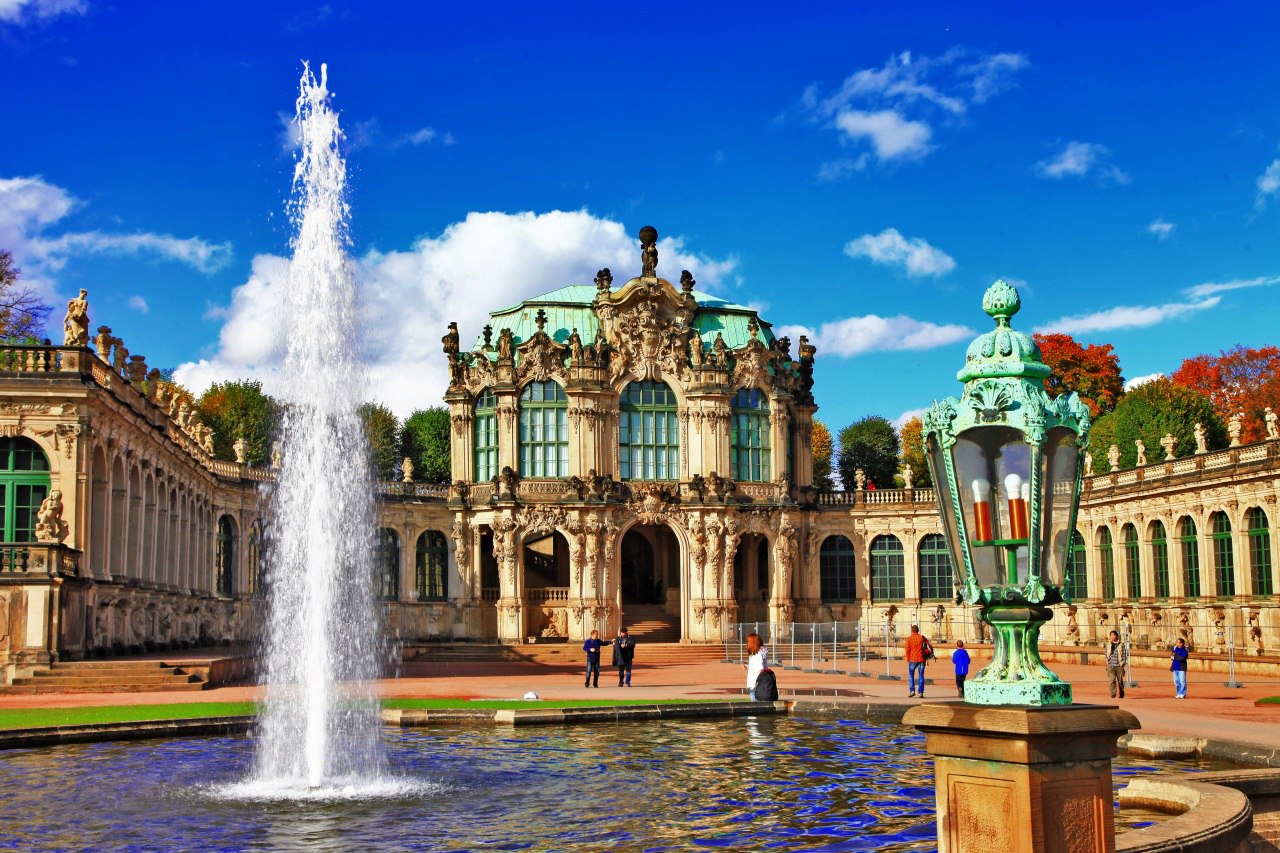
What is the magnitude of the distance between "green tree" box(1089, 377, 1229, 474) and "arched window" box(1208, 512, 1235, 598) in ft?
40.9

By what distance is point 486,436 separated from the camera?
61969 mm

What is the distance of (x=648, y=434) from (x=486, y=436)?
7480 millimetres

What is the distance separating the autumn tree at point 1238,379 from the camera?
73.2m

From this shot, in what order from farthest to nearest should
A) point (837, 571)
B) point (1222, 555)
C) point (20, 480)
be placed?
1. point (837, 571)
2. point (1222, 555)
3. point (20, 480)

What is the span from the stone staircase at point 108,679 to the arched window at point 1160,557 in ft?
122

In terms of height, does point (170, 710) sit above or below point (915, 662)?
below

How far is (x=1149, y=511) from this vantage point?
5388 cm

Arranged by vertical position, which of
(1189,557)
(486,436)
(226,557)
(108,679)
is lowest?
(108,679)

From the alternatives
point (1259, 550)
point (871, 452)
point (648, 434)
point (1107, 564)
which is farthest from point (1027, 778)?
point (871, 452)

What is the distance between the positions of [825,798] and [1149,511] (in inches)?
1634

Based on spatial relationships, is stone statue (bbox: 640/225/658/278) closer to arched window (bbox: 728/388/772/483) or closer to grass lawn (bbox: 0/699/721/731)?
arched window (bbox: 728/388/772/483)

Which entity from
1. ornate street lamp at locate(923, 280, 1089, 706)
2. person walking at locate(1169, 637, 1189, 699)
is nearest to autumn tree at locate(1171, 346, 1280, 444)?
person walking at locate(1169, 637, 1189, 699)

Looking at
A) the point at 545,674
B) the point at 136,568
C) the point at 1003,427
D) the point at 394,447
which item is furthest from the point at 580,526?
the point at 1003,427

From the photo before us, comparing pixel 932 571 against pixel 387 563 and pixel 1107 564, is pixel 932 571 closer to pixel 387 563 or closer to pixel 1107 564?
pixel 1107 564
